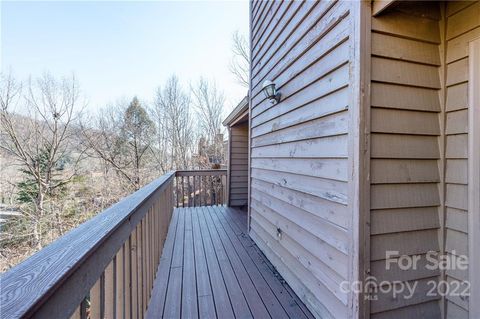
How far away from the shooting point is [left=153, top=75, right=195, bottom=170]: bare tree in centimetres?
1377

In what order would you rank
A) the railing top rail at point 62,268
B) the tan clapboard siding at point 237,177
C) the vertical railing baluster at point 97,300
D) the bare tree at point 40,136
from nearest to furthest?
the railing top rail at point 62,268 < the vertical railing baluster at point 97,300 < the tan clapboard siding at point 237,177 < the bare tree at point 40,136

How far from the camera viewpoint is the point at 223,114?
13.8m

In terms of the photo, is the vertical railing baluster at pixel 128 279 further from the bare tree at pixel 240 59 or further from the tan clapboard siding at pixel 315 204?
the bare tree at pixel 240 59

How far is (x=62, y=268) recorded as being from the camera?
2.03ft

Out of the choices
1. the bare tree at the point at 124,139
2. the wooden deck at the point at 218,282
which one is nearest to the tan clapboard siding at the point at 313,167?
the wooden deck at the point at 218,282

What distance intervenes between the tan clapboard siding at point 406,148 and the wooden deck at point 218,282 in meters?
Result: 0.84

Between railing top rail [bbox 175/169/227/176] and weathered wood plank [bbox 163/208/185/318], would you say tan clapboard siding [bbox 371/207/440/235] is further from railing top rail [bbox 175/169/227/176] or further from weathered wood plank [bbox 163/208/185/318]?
railing top rail [bbox 175/169/227/176]

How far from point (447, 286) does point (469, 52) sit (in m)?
1.45

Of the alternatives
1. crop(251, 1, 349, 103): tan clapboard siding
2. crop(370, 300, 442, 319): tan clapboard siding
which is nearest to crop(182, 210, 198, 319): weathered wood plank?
crop(370, 300, 442, 319): tan clapboard siding

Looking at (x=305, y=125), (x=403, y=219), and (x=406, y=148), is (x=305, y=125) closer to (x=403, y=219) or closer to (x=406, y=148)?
(x=406, y=148)

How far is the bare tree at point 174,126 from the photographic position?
13773 millimetres

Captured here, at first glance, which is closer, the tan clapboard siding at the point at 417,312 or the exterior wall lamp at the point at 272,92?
the tan clapboard siding at the point at 417,312

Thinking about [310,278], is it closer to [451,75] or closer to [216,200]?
[451,75]

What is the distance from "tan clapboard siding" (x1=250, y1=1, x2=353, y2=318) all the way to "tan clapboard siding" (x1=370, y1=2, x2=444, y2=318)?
172 mm
